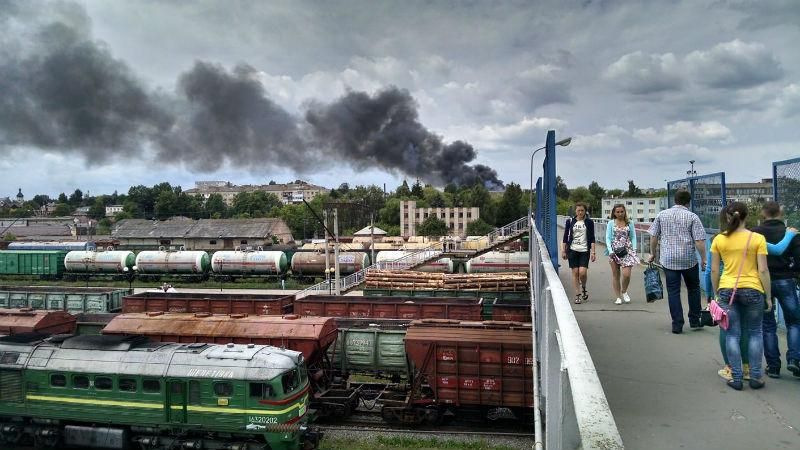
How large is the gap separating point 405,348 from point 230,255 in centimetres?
2922

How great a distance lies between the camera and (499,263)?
3228 centimetres

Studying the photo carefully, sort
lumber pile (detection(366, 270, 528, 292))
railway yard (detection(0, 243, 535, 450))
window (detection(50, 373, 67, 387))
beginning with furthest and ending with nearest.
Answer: lumber pile (detection(366, 270, 528, 292)), window (detection(50, 373, 67, 387)), railway yard (detection(0, 243, 535, 450))

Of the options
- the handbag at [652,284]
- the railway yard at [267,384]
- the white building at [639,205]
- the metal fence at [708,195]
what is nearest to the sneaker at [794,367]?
the handbag at [652,284]

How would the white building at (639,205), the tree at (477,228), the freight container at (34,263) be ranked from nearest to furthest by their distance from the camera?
the freight container at (34,263)
the white building at (639,205)
the tree at (477,228)

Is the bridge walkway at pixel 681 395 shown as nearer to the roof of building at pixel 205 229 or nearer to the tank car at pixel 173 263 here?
the tank car at pixel 173 263

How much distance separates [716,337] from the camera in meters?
5.18

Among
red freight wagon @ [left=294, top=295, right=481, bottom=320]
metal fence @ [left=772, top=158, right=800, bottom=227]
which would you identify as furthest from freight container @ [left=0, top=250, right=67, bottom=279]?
metal fence @ [left=772, top=158, right=800, bottom=227]

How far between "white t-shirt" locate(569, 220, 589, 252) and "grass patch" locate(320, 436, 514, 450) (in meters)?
6.73

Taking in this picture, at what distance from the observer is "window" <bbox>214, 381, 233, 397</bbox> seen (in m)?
11.4

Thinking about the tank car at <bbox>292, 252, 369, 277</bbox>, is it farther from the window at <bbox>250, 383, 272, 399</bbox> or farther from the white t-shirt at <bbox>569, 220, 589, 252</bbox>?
the white t-shirt at <bbox>569, 220, 589, 252</bbox>

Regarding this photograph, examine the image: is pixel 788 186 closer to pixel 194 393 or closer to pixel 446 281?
pixel 194 393

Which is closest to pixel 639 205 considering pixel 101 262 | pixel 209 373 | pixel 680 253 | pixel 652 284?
pixel 101 262

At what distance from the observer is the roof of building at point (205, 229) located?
60594 mm

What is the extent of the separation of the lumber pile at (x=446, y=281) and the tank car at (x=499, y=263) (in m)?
7.75
